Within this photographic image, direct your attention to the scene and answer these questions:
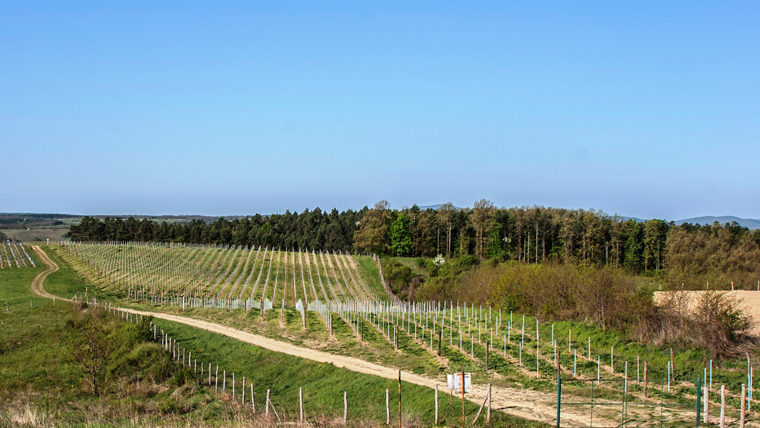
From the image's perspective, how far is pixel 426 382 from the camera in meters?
21.8

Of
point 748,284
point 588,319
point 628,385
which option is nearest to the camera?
point 628,385

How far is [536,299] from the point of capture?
3759 centimetres

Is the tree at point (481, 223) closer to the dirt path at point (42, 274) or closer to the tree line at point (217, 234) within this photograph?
the tree line at point (217, 234)

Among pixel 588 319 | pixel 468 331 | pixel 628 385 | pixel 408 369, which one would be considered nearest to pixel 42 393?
pixel 408 369

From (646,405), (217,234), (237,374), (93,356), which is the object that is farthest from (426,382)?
(217,234)

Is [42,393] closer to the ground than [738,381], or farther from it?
closer to the ground

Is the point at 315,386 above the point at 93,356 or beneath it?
beneath

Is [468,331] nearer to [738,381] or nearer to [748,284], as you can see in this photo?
[738,381]

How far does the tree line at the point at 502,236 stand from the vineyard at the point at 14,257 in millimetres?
32018

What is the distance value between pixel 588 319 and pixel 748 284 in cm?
2597

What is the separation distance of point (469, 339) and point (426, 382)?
31.1 ft

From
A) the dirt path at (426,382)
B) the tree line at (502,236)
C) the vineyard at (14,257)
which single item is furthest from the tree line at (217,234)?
the dirt path at (426,382)

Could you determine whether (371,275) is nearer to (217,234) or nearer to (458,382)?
(217,234)

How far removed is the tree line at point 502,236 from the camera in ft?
257
